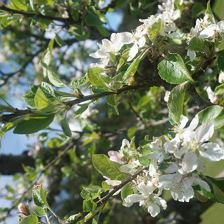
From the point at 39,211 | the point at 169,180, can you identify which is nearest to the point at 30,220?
the point at 39,211

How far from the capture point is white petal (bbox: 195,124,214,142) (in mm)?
732

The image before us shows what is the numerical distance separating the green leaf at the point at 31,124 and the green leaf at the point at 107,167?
0.34 feet

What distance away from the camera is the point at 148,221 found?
2697 millimetres

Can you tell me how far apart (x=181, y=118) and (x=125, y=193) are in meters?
0.18

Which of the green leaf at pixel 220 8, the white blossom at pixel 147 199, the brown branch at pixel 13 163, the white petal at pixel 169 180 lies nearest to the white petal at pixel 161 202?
the white blossom at pixel 147 199

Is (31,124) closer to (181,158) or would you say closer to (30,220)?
(30,220)

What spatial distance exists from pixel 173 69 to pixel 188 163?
192 millimetres

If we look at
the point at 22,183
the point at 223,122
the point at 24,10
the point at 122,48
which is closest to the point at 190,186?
the point at 223,122

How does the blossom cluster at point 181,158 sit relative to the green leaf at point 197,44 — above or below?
below

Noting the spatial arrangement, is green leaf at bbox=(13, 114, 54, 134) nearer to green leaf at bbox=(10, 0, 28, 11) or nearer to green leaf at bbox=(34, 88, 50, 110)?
green leaf at bbox=(34, 88, 50, 110)

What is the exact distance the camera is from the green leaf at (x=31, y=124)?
0.89 meters

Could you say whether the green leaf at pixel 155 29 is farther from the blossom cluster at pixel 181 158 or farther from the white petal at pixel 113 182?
the white petal at pixel 113 182

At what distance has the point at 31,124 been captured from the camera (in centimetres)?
89

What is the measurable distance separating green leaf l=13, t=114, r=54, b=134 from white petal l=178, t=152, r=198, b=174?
0.28 m
